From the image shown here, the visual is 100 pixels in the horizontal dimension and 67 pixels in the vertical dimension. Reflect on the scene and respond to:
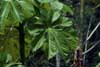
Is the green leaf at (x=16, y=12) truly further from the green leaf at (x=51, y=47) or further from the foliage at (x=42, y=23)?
the green leaf at (x=51, y=47)

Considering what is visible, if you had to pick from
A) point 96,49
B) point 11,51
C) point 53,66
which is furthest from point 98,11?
point 11,51

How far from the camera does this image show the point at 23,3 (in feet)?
6.42

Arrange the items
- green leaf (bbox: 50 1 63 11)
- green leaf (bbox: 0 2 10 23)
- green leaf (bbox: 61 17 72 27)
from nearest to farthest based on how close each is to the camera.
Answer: green leaf (bbox: 0 2 10 23) → green leaf (bbox: 50 1 63 11) → green leaf (bbox: 61 17 72 27)

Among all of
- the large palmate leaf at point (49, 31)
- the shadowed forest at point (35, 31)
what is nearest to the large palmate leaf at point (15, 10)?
the shadowed forest at point (35, 31)

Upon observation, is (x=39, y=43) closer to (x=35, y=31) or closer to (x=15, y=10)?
(x=35, y=31)

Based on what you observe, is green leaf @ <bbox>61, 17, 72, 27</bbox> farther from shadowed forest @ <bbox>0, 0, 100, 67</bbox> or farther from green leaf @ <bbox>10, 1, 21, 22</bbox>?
green leaf @ <bbox>10, 1, 21, 22</bbox>

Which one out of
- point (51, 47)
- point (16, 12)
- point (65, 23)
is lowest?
point (51, 47)

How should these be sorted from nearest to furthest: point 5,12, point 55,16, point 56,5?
point 5,12, point 56,5, point 55,16

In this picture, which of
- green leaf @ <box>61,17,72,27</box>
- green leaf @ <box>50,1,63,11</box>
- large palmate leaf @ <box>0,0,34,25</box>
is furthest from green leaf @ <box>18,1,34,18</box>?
green leaf @ <box>61,17,72,27</box>

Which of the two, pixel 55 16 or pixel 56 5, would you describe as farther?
pixel 55 16

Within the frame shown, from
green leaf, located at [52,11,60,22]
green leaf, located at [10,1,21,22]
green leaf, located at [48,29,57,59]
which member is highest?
green leaf, located at [10,1,21,22]

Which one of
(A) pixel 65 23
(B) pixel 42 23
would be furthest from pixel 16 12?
(A) pixel 65 23

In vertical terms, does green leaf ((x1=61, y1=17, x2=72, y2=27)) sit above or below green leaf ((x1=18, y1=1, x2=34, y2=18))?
below

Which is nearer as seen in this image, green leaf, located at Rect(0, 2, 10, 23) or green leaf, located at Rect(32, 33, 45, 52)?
green leaf, located at Rect(0, 2, 10, 23)
